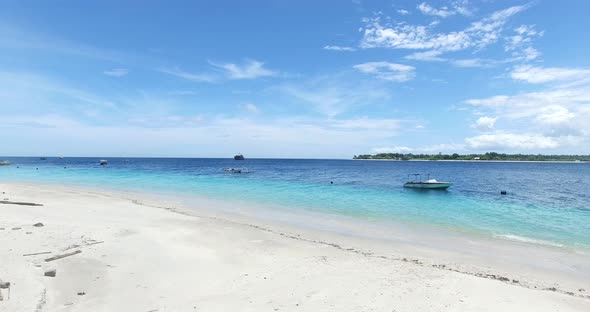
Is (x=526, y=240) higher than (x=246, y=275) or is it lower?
lower

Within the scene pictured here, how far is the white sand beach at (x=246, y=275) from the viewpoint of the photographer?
7789 mm

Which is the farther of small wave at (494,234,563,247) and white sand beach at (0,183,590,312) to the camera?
small wave at (494,234,563,247)

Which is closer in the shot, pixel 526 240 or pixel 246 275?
pixel 246 275

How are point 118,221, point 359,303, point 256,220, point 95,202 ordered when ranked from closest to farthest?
point 359,303, point 118,221, point 256,220, point 95,202

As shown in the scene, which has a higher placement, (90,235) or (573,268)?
(90,235)

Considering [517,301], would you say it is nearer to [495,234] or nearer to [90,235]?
[495,234]

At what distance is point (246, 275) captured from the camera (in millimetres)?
9711

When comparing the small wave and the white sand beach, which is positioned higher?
the white sand beach

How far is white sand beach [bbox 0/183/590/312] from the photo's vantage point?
7789 mm

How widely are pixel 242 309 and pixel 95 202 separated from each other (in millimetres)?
21555

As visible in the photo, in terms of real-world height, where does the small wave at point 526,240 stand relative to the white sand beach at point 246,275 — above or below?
below

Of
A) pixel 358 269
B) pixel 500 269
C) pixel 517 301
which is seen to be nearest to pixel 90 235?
pixel 358 269

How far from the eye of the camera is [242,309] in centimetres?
740

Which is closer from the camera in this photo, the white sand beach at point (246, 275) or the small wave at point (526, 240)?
the white sand beach at point (246, 275)
